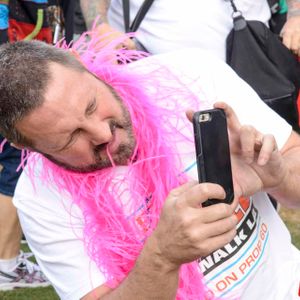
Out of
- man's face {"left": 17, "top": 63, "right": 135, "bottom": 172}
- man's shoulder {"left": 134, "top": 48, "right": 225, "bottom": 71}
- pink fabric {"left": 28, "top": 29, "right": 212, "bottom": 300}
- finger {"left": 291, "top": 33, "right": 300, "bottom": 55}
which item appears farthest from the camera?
finger {"left": 291, "top": 33, "right": 300, "bottom": 55}

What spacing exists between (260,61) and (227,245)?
0.78 metres

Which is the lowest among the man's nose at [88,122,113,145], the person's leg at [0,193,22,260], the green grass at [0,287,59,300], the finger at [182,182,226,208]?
the green grass at [0,287,59,300]

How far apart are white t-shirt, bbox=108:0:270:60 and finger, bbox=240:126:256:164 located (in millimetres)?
808

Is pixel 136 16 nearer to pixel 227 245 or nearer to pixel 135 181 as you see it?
pixel 135 181

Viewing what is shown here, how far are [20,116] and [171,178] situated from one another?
0.43 meters

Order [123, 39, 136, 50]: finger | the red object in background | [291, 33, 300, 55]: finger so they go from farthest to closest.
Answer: the red object in background
[291, 33, 300, 55]: finger
[123, 39, 136, 50]: finger

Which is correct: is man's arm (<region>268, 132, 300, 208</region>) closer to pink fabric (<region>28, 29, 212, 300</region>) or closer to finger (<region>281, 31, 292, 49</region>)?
pink fabric (<region>28, 29, 212, 300</region>)

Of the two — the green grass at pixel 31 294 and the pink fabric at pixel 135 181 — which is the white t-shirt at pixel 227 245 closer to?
the pink fabric at pixel 135 181

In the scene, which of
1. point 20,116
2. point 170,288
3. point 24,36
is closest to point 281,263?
point 170,288

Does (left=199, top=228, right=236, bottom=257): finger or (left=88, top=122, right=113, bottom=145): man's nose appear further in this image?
(left=88, top=122, right=113, bottom=145): man's nose

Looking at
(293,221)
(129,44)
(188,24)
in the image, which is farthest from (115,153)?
(293,221)

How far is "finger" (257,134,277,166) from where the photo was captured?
1542 mm

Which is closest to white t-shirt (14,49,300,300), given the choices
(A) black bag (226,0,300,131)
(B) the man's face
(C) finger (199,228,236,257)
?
(B) the man's face

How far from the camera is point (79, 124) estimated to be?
5.64 ft
